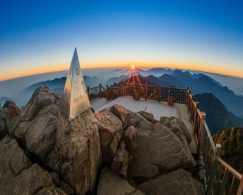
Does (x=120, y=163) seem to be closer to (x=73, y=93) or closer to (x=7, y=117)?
(x=73, y=93)

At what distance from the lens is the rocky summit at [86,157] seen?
114 inches

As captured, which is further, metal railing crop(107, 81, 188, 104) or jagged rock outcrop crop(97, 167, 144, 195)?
metal railing crop(107, 81, 188, 104)

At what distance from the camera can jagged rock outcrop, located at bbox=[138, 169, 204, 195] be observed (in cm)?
354

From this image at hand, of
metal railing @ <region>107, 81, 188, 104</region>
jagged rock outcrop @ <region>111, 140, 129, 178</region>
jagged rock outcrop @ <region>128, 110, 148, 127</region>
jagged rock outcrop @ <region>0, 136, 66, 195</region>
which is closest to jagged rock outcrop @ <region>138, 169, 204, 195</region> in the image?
jagged rock outcrop @ <region>111, 140, 129, 178</region>

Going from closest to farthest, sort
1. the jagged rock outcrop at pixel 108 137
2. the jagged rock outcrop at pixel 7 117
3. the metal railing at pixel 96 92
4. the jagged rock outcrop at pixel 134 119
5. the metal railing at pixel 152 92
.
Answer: the jagged rock outcrop at pixel 108 137, the jagged rock outcrop at pixel 7 117, the jagged rock outcrop at pixel 134 119, the metal railing at pixel 152 92, the metal railing at pixel 96 92

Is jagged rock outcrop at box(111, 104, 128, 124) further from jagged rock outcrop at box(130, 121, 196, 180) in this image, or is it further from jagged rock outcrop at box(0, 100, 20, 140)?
jagged rock outcrop at box(0, 100, 20, 140)

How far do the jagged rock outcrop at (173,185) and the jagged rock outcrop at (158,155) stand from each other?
8.3 inches

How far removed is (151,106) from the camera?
463 inches

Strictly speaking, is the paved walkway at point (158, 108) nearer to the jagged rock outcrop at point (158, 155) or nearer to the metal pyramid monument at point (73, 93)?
the jagged rock outcrop at point (158, 155)

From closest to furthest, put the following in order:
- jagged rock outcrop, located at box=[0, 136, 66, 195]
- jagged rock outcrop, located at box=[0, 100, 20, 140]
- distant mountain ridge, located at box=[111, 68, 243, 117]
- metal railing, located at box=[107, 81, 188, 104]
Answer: jagged rock outcrop, located at box=[0, 136, 66, 195]
jagged rock outcrop, located at box=[0, 100, 20, 140]
metal railing, located at box=[107, 81, 188, 104]
distant mountain ridge, located at box=[111, 68, 243, 117]

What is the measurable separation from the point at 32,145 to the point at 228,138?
10.5 m

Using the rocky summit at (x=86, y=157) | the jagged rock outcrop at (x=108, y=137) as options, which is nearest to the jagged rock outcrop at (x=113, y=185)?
the rocky summit at (x=86, y=157)

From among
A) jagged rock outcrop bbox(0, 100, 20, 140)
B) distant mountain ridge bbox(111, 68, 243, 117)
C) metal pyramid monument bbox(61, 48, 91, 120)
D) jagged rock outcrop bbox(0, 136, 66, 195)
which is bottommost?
distant mountain ridge bbox(111, 68, 243, 117)

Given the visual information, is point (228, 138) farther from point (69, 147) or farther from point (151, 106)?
point (69, 147)
